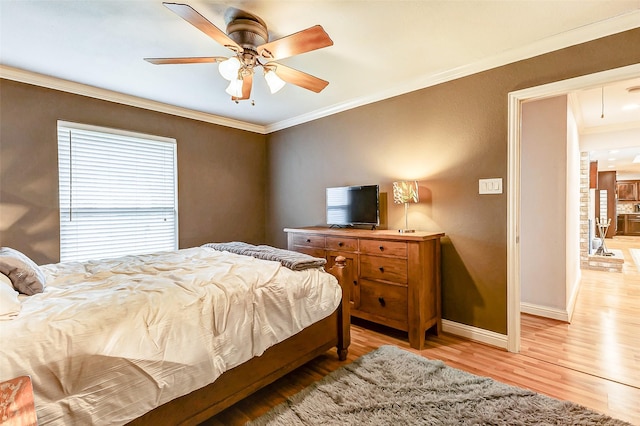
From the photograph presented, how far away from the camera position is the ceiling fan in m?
1.71

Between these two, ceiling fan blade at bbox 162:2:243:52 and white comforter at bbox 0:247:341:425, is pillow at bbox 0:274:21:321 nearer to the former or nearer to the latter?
white comforter at bbox 0:247:341:425

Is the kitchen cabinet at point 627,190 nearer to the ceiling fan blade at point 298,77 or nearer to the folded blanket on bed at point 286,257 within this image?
the ceiling fan blade at point 298,77

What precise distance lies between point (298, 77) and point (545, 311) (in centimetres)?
346

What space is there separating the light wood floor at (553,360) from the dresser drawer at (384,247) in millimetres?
788

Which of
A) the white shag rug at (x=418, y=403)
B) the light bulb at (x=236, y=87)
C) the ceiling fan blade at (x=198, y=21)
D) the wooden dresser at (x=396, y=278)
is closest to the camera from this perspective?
the ceiling fan blade at (x=198, y=21)

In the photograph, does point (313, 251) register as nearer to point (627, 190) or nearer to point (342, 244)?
point (342, 244)

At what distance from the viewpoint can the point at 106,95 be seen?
320cm

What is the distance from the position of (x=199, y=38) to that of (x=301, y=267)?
186 cm

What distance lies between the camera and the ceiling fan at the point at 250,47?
1.71m

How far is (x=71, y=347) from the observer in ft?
3.62

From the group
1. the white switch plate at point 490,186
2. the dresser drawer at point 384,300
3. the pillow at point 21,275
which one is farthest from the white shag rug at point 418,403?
the white switch plate at point 490,186

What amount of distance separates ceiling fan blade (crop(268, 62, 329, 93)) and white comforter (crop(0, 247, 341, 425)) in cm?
143

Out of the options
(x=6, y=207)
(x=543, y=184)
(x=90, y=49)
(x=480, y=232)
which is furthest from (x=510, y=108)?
(x=6, y=207)

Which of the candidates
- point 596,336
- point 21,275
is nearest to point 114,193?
point 21,275
